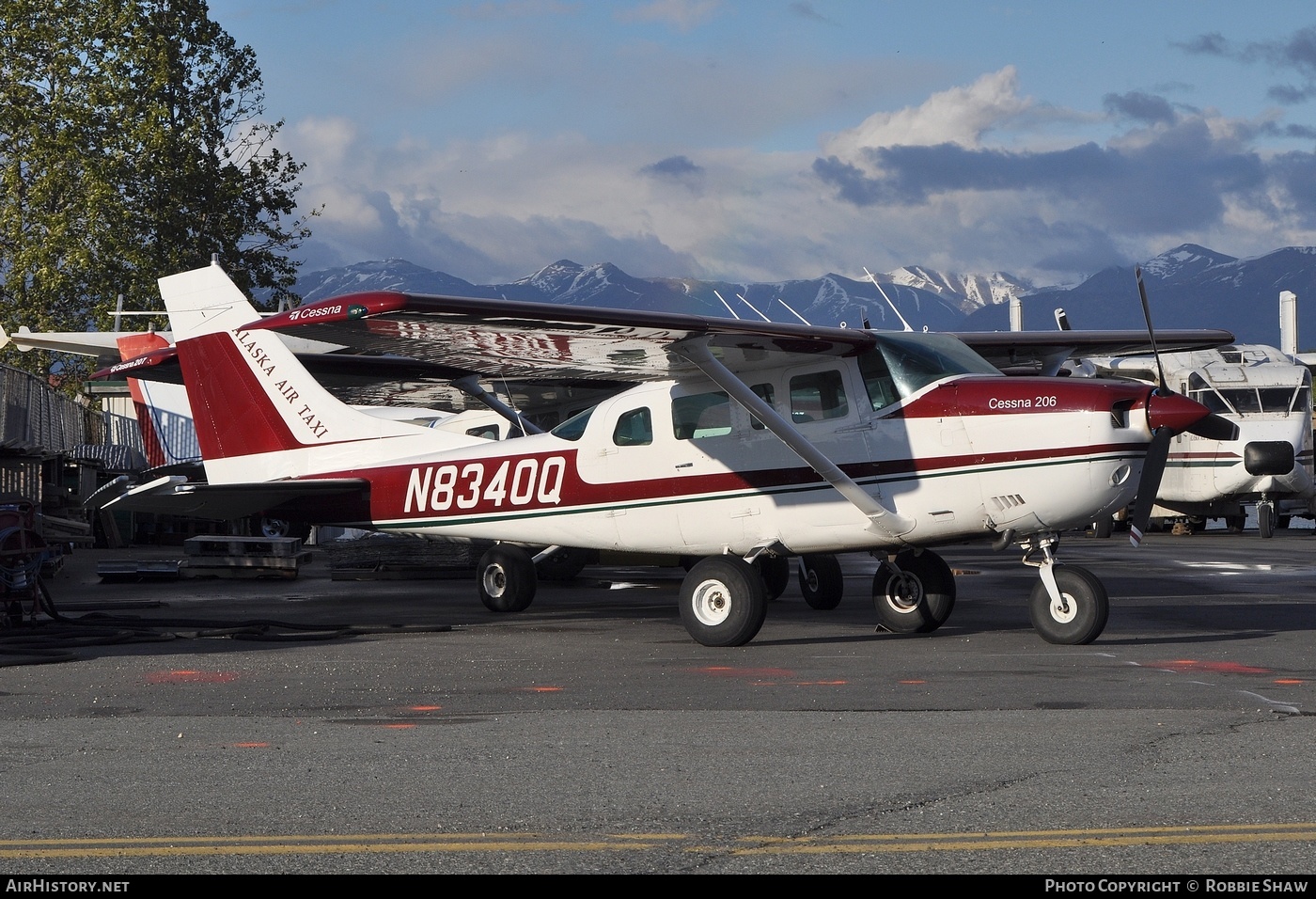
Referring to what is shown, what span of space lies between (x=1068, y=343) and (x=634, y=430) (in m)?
5.86

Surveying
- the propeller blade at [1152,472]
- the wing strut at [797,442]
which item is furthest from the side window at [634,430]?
the propeller blade at [1152,472]

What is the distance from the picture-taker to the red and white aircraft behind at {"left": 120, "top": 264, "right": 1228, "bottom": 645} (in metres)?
9.81

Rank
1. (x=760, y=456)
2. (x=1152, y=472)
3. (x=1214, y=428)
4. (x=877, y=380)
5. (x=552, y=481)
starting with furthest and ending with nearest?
A: (x=552, y=481)
(x=760, y=456)
(x=877, y=380)
(x=1214, y=428)
(x=1152, y=472)

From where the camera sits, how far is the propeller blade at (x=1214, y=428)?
9859mm

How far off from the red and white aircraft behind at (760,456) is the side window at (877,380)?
0.02 meters

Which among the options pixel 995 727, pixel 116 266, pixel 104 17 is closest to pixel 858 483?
pixel 995 727

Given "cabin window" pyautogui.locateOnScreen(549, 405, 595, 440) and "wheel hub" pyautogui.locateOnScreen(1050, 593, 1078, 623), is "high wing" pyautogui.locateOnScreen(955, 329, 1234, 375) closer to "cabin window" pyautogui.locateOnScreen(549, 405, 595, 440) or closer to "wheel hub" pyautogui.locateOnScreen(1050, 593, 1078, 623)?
"cabin window" pyautogui.locateOnScreen(549, 405, 595, 440)

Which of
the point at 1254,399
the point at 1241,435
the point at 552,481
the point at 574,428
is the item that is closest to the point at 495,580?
the point at 552,481

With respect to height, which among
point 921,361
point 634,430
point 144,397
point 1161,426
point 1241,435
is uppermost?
point 144,397

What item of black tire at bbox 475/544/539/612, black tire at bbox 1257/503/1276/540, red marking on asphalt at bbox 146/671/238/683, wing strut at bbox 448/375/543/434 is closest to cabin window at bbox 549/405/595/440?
black tire at bbox 475/544/539/612

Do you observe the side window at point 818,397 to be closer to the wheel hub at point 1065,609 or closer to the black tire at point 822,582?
the wheel hub at point 1065,609

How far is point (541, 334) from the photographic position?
10398 mm

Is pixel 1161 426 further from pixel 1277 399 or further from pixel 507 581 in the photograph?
pixel 1277 399

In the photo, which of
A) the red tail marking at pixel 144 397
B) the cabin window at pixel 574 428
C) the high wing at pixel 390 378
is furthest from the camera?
the red tail marking at pixel 144 397
